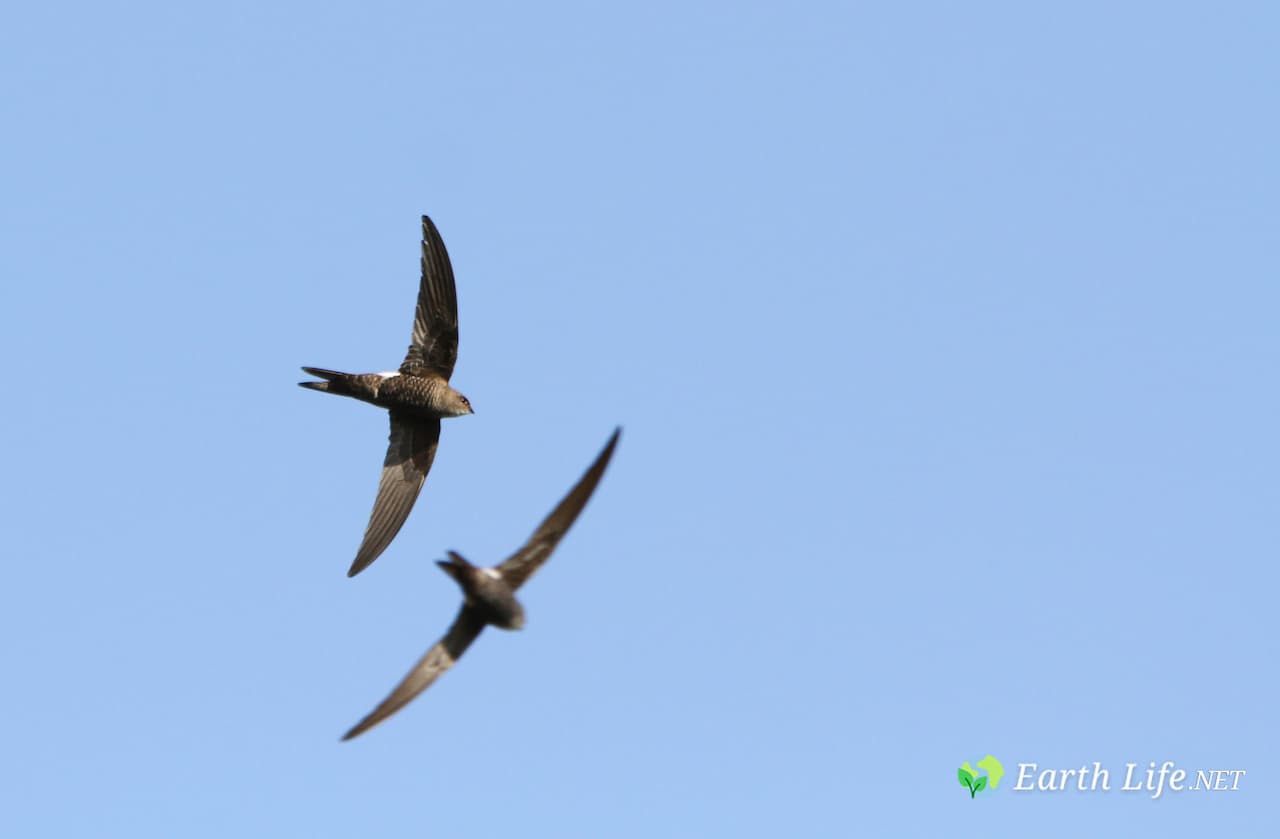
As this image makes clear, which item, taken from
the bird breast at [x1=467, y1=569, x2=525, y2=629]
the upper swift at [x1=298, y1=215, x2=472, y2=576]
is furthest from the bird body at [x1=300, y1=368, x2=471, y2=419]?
the bird breast at [x1=467, y1=569, x2=525, y2=629]

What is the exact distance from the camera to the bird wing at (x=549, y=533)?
45.0ft

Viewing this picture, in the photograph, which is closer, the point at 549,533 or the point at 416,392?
the point at 549,533

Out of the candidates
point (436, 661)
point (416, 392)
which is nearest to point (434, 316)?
point (416, 392)

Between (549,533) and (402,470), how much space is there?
660 cm

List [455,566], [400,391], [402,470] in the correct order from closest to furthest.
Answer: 1. [455,566]
2. [400,391]
3. [402,470]

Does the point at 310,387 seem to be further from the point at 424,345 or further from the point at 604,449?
the point at 604,449

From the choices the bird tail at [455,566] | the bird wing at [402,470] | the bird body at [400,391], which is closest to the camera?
the bird tail at [455,566]

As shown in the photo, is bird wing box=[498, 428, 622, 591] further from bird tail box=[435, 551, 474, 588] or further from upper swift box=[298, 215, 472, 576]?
upper swift box=[298, 215, 472, 576]

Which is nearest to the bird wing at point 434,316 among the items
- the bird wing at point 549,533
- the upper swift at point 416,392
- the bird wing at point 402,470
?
the upper swift at point 416,392

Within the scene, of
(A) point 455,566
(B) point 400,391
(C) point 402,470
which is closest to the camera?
(A) point 455,566

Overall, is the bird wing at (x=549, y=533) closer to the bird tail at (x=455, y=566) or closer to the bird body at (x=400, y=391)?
the bird tail at (x=455, y=566)

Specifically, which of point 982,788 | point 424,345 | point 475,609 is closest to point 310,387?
point 424,345

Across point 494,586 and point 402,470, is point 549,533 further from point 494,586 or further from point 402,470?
point 402,470

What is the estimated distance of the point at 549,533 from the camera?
14008 millimetres
